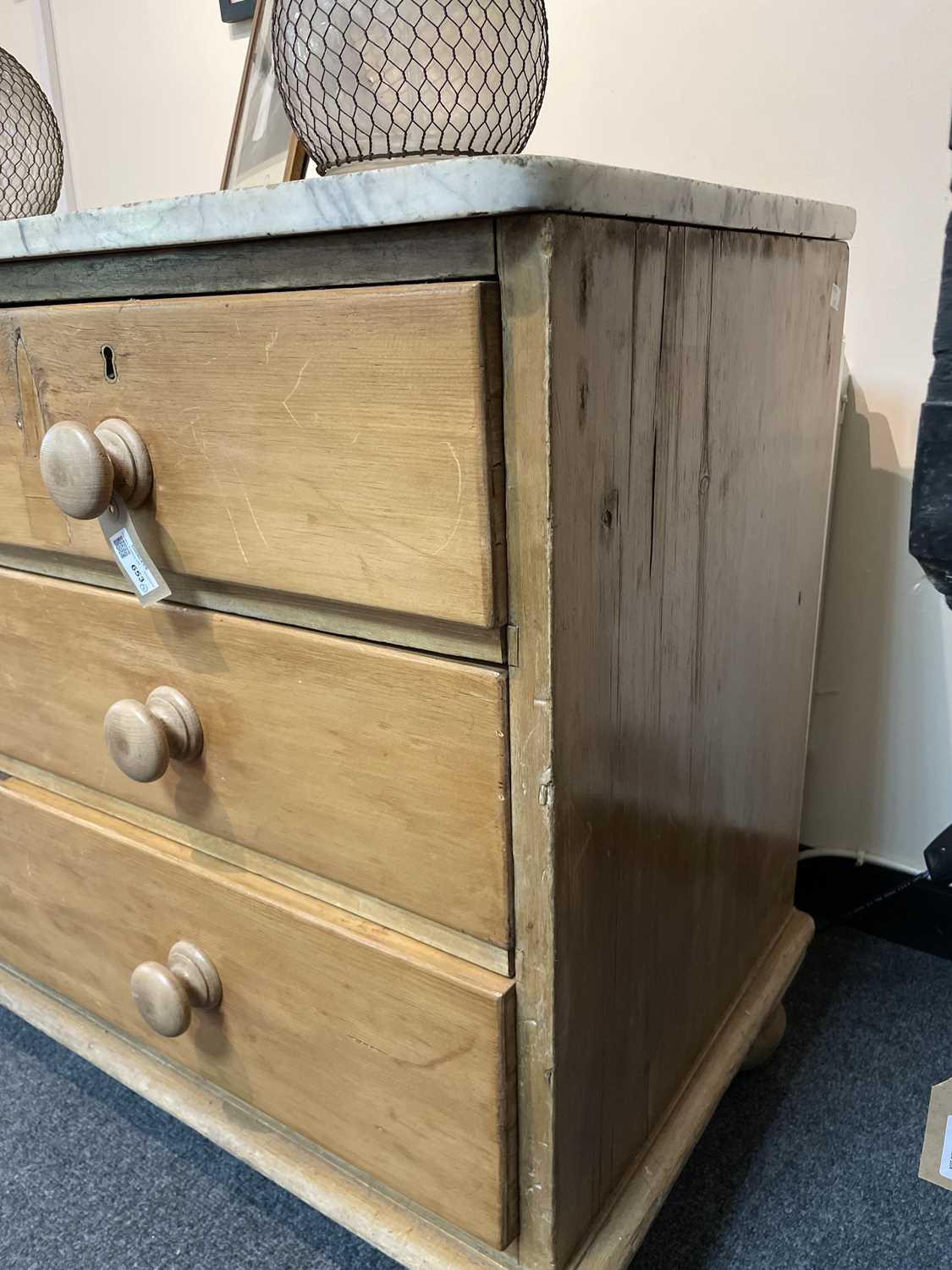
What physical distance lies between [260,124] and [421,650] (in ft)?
2.26

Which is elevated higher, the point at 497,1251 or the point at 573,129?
the point at 573,129

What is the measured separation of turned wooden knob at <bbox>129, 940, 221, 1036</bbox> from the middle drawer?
10cm

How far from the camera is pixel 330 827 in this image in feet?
1.84

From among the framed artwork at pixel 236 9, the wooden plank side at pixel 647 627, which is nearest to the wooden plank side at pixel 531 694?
the wooden plank side at pixel 647 627

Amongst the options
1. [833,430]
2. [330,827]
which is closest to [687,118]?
[833,430]

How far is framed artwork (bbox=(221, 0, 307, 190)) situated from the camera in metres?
0.91

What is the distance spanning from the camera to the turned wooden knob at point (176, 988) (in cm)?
63

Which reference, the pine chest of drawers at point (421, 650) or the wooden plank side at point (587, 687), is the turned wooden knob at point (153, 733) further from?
the wooden plank side at point (587, 687)

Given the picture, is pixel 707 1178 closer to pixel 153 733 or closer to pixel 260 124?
pixel 153 733

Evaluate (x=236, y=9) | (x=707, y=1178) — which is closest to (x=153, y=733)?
(x=707, y=1178)

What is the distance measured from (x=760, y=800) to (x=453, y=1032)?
1.17 ft

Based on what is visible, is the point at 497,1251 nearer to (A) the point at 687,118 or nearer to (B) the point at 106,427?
(B) the point at 106,427

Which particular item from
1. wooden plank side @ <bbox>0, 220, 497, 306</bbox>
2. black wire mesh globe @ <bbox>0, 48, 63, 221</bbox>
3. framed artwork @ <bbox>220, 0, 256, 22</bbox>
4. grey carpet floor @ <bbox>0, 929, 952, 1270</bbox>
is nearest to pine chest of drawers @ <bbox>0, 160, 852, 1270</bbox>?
wooden plank side @ <bbox>0, 220, 497, 306</bbox>

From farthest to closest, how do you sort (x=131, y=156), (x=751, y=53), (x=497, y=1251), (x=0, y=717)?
1. (x=131, y=156)
2. (x=751, y=53)
3. (x=0, y=717)
4. (x=497, y=1251)
